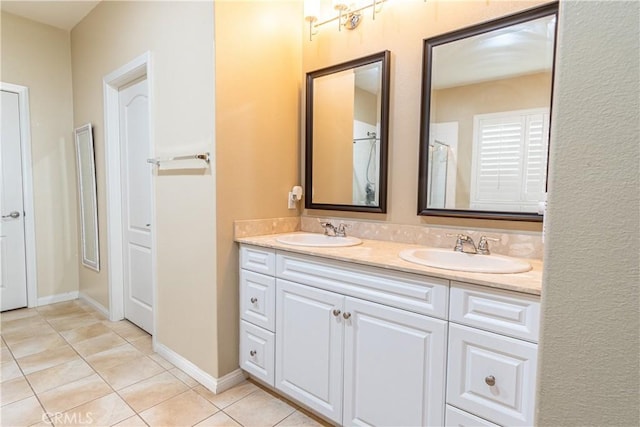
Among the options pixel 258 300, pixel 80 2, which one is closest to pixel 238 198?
pixel 258 300

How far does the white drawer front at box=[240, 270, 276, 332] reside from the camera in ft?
6.25

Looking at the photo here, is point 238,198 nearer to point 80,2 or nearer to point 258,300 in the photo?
point 258,300

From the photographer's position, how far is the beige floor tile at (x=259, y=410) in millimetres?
1783

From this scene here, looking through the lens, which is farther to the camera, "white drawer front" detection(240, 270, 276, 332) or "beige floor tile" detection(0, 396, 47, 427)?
"white drawer front" detection(240, 270, 276, 332)

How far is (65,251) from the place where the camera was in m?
3.54

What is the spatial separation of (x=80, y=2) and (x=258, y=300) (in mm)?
2943

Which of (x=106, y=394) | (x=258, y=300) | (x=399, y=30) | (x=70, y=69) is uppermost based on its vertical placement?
(x=70, y=69)

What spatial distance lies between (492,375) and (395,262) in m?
0.50

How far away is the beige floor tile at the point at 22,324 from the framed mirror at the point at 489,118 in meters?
3.28

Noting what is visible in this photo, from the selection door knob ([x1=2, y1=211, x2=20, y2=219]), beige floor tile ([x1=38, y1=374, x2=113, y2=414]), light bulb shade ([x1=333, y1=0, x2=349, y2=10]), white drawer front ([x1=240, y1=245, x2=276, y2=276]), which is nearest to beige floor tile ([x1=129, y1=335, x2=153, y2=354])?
beige floor tile ([x1=38, y1=374, x2=113, y2=414])

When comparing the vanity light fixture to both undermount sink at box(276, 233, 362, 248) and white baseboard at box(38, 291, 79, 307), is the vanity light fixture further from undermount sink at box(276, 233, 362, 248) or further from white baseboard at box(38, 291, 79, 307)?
white baseboard at box(38, 291, 79, 307)

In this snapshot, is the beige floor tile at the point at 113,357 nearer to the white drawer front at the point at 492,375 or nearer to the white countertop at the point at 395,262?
the white countertop at the point at 395,262

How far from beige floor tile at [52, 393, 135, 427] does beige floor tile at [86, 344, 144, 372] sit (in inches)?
16.1

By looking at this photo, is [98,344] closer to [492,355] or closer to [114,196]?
[114,196]
